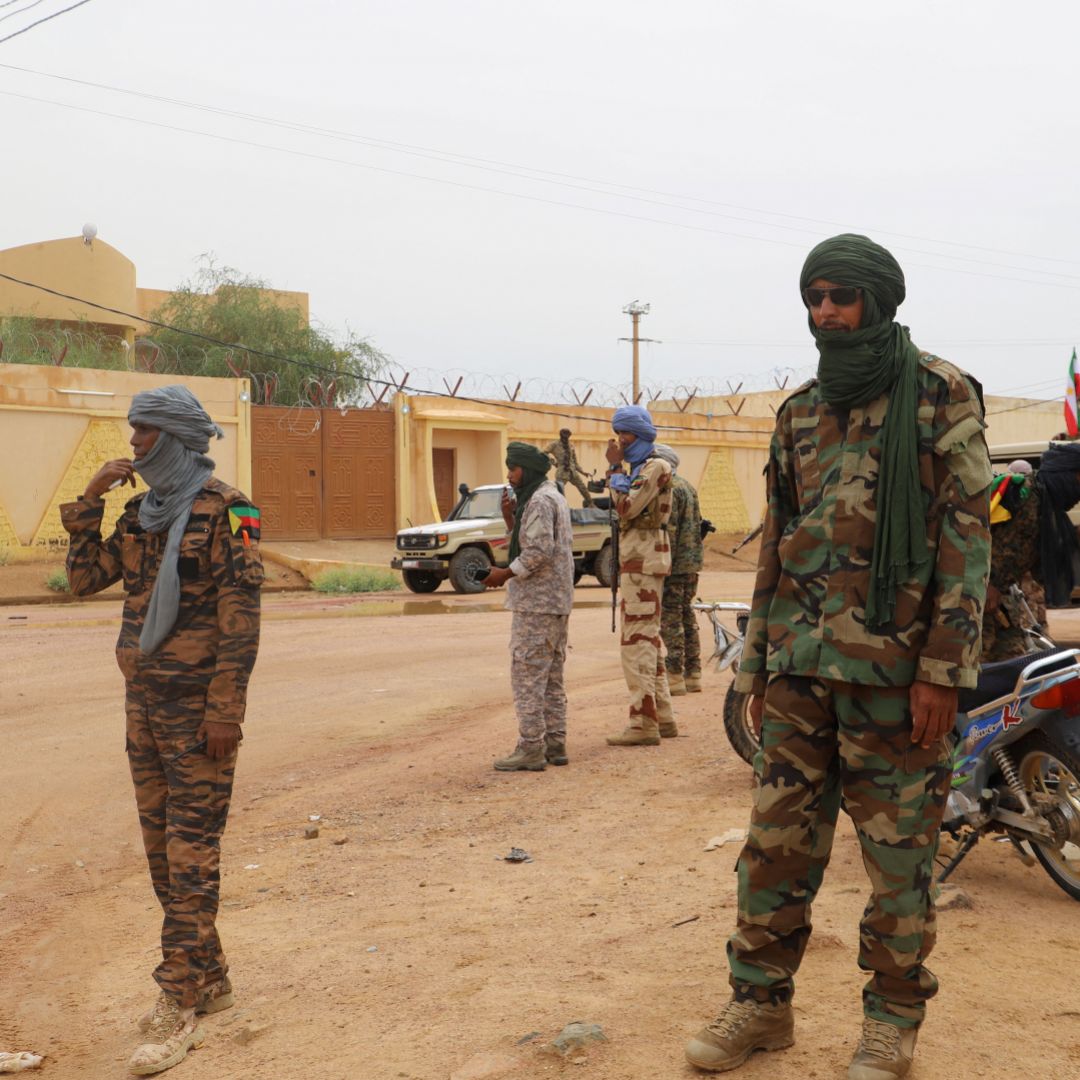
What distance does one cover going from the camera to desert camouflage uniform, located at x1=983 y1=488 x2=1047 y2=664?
4.60 meters

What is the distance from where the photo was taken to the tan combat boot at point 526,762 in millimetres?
6691

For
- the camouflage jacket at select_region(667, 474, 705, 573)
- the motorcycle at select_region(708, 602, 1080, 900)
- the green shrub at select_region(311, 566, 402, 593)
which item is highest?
the camouflage jacket at select_region(667, 474, 705, 573)

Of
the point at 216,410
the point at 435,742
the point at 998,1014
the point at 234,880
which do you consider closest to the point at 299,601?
the point at 216,410

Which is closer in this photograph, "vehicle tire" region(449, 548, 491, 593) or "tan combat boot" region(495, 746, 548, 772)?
"tan combat boot" region(495, 746, 548, 772)

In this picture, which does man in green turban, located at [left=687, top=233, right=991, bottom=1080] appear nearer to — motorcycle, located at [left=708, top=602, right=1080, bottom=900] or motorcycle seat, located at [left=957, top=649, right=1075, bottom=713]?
motorcycle, located at [left=708, top=602, right=1080, bottom=900]

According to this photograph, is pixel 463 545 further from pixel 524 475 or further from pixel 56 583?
pixel 524 475

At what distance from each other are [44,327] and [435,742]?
85.8 feet

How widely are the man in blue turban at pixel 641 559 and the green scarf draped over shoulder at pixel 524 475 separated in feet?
1.72

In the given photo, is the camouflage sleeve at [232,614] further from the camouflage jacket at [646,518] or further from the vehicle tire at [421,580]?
the vehicle tire at [421,580]

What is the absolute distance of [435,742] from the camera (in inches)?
301

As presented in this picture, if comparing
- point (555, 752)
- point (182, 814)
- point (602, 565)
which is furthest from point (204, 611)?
point (602, 565)

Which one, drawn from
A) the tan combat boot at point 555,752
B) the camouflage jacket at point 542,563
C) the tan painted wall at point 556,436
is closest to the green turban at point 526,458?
the camouflage jacket at point 542,563

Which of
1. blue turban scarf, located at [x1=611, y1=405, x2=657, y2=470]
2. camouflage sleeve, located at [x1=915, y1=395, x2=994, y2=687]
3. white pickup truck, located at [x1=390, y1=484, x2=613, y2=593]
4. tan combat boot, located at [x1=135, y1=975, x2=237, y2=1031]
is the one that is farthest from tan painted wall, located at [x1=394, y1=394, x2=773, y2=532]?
camouflage sleeve, located at [x1=915, y1=395, x2=994, y2=687]

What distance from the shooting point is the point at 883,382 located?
2844mm
